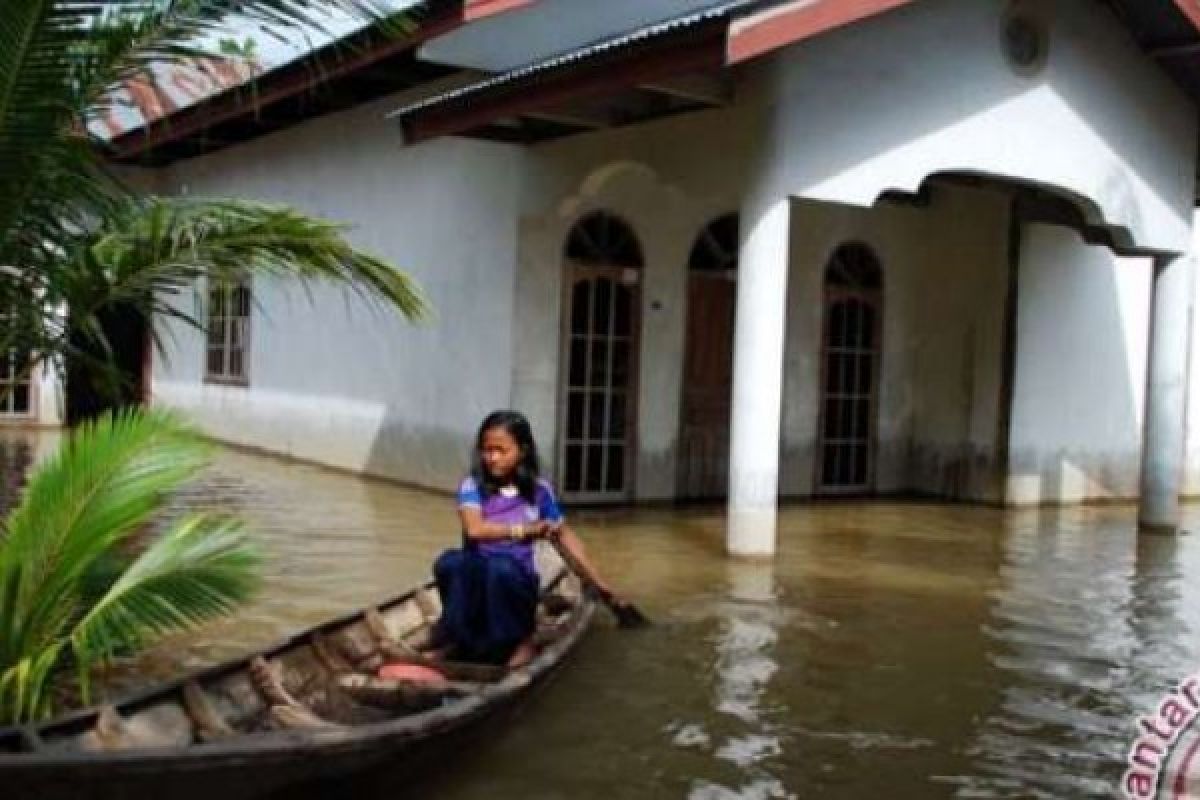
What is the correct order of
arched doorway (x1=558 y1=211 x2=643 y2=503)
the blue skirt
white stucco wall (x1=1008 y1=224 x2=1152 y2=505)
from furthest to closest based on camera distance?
white stucco wall (x1=1008 y1=224 x2=1152 y2=505) < arched doorway (x1=558 y1=211 x2=643 y2=503) < the blue skirt

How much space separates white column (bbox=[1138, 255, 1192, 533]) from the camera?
1294 cm

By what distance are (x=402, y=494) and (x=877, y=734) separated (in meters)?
8.16

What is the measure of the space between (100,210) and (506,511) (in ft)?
7.17

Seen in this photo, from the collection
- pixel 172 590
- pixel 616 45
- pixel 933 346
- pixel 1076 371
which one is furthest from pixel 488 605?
pixel 1076 371

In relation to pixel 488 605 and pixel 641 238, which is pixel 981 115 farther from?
pixel 488 605

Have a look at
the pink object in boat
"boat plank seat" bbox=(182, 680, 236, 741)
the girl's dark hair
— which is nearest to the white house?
the girl's dark hair

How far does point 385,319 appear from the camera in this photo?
1464 centimetres

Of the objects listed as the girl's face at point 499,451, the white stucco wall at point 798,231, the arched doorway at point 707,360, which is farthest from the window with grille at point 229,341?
the girl's face at point 499,451

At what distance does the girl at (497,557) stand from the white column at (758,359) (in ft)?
12.4

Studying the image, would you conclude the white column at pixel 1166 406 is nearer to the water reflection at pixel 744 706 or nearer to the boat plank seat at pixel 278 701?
the water reflection at pixel 744 706

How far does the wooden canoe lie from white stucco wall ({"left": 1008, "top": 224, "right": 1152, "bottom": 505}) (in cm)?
903

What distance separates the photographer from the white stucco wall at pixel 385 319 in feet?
43.2

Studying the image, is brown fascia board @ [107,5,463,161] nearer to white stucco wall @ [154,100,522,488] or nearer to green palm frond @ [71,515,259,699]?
white stucco wall @ [154,100,522,488]

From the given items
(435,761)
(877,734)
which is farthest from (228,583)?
(877,734)
